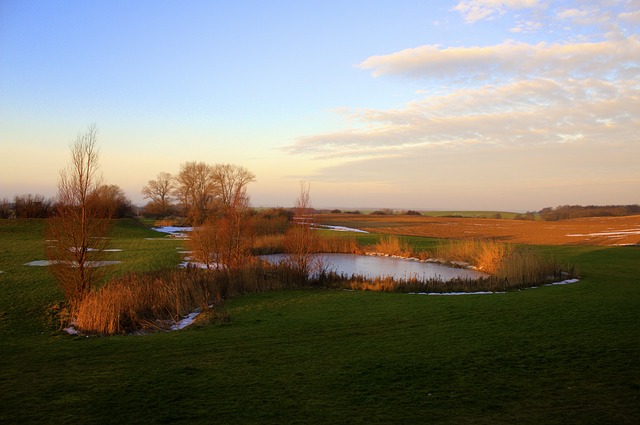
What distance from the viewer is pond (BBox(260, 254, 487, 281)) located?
796 inches

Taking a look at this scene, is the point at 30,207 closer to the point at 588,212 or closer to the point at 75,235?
the point at 75,235

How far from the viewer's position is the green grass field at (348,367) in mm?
4742

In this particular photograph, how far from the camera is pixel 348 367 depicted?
6266 millimetres

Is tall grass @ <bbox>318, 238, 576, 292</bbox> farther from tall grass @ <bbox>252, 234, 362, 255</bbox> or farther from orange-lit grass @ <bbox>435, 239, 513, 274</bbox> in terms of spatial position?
tall grass @ <bbox>252, 234, 362, 255</bbox>

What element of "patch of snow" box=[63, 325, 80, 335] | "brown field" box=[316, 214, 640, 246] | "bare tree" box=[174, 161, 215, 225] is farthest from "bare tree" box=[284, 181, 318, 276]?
"bare tree" box=[174, 161, 215, 225]

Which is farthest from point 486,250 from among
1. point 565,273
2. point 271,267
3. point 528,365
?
point 528,365

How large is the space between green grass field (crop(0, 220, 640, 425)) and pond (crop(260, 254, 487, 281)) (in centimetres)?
871

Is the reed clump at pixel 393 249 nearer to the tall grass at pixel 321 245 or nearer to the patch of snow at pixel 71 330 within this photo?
the tall grass at pixel 321 245

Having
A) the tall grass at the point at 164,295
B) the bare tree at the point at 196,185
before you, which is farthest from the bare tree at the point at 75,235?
the bare tree at the point at 196,185

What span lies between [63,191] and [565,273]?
16.4m

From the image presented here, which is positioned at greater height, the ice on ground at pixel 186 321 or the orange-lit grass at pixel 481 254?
the orange-lit grass at pixel 481 254

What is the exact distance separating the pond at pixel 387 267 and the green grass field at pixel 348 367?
8708 millimetres

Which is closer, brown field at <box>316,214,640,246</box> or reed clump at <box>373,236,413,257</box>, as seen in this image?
reed clump at <box>373,236,413,257</box>

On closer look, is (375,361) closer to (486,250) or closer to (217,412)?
(217,412)
